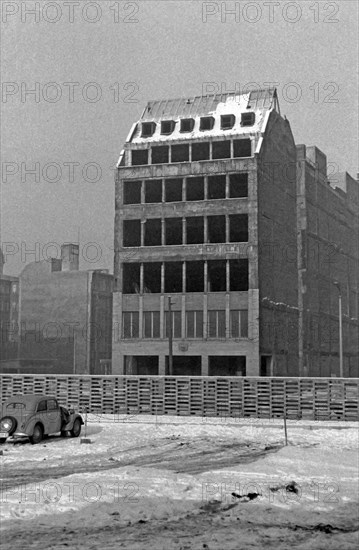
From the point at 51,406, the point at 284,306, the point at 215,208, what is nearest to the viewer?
the point at 51,406

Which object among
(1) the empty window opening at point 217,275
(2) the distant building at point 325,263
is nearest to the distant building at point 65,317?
(2) the distant building at point 325,263

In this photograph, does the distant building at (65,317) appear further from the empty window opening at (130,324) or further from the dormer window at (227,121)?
the dormer window at (227,121)

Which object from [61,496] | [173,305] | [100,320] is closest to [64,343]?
[100,320]

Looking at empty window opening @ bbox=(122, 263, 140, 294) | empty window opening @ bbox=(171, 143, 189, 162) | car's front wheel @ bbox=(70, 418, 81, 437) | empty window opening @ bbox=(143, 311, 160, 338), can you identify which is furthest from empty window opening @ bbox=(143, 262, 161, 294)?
car's front wheel @ bbox=(70, 418, 81, 437)

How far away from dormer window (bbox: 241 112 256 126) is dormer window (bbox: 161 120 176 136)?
7.21 m

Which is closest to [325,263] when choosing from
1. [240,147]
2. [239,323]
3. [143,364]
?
[240,147]

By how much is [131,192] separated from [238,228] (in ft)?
37.5

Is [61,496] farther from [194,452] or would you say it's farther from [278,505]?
[194,452]

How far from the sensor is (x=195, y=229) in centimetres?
6475

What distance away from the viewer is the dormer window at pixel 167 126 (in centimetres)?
6975

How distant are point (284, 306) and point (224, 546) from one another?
58.4 meters

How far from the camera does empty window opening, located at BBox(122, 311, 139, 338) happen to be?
64.5 m

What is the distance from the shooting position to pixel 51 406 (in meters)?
25.1

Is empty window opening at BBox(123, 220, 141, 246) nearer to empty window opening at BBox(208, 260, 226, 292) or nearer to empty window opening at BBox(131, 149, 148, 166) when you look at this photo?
empty window opening at BBox(131, 149, 148, 166)
